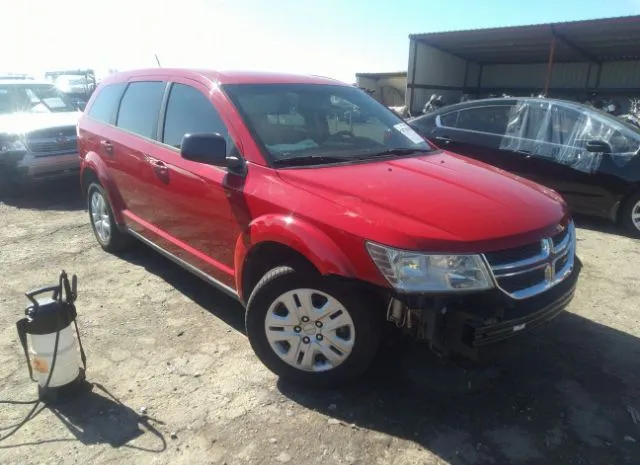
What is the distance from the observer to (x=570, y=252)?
114 inches

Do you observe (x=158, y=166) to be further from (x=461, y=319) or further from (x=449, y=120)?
(x=449, y=120)

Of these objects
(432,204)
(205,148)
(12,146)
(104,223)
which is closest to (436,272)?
(432,204)

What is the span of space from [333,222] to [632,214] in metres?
4.71

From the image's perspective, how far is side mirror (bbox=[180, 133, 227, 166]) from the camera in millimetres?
2877

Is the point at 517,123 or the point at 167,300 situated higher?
the point at 517,123

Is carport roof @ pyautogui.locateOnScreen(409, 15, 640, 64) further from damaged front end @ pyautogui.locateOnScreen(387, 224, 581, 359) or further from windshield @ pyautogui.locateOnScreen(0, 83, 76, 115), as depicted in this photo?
damaged front end @ pyautogui.locateOnScreen(387, 224, 581, 359)

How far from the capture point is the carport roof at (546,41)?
13258 mm

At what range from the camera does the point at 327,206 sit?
2.57m

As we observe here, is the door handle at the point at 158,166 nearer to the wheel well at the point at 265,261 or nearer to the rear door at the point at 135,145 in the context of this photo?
the rear door at the point at 135,145

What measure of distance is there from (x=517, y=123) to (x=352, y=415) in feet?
16.8

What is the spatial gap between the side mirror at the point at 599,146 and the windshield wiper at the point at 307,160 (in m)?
4.00

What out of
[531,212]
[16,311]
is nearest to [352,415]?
[531,212]

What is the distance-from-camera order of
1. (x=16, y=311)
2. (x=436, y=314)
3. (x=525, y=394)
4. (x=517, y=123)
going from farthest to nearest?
(x=517, y=123) < (x=16, y=311) < (x=525, y=394) < (x=436, y=314)

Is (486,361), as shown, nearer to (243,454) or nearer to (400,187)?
(400,187)
